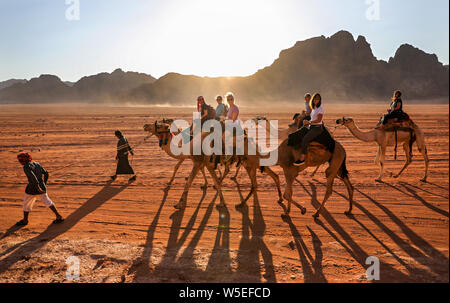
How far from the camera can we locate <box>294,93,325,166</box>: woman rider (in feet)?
22.0

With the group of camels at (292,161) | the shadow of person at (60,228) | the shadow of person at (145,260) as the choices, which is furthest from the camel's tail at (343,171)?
the shadow of person at (60,228)

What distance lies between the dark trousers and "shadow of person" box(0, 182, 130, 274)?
593cm

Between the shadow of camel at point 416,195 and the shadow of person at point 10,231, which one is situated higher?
the shadow of camel at point 416,195

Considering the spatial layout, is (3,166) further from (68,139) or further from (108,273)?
(108,273)

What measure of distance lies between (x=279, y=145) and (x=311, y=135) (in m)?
0.94

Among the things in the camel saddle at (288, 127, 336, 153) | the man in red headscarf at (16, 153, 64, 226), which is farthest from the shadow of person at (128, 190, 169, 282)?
the camel saddle at (288, 127, 336, 153)

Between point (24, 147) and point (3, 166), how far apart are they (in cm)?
621

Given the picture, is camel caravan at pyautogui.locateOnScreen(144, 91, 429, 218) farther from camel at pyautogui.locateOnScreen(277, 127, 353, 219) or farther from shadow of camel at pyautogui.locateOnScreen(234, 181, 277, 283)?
shadow of camel at pyautogui.locateOnScreen(234, 181, 277, 283)

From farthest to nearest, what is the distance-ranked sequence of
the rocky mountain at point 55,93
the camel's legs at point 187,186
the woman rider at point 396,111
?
the rocky mountain at point 55,93 → the woman rider at point 396,111 → the camel's legs at point 187,186

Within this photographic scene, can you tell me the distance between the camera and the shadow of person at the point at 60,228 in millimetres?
5566

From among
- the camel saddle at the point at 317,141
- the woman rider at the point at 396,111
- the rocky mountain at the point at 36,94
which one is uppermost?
the rocky mountain at the point at 36,94

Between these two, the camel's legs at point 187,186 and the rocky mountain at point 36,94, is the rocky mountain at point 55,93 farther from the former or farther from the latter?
the camel's legs at point 187,186

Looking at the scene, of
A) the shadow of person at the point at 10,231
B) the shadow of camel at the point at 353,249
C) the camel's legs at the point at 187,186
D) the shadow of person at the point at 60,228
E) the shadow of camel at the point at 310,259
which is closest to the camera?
the shadow of camel at the point at 353,249

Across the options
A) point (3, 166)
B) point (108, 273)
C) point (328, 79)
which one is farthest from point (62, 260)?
point (328, 79)
